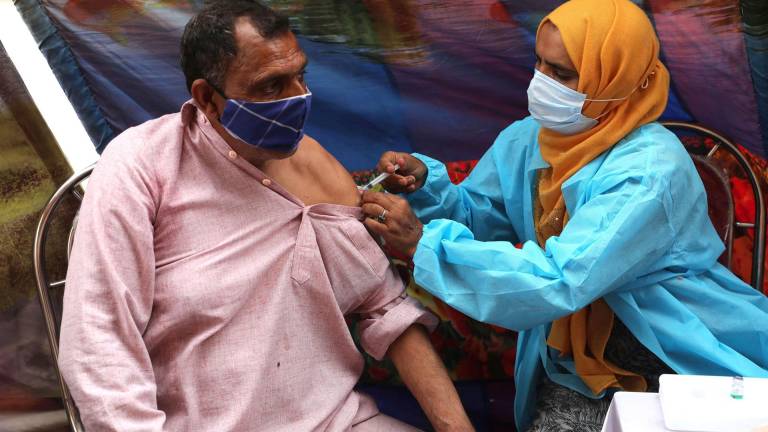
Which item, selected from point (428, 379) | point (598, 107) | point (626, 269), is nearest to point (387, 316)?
point (428, 379)

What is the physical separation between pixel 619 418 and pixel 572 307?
0.46m

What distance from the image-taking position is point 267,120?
6.38ft

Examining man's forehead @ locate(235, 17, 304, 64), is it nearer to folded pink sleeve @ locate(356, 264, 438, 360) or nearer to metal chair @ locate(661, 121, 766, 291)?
folded pink sleeve @ locate(356, 264, 438, 360)

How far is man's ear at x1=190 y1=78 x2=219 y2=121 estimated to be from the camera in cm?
197

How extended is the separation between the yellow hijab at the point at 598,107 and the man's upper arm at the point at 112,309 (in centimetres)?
97

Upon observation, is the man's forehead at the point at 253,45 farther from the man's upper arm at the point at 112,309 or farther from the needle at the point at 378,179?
the needle at the point at 378,179

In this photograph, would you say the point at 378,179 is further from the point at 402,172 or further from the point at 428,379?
the point at 428,379

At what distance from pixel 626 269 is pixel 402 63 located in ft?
3.23

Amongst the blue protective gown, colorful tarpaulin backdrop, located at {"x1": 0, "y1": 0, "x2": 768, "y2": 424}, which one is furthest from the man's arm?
colorful tarpaulin backdrop, located at {"x1": 0, "y1": 0, "x2": 768, "y2": 424}

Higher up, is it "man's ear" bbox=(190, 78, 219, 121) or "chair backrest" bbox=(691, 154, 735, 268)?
"man's ear" bbox=(190, 78, 219, 121)

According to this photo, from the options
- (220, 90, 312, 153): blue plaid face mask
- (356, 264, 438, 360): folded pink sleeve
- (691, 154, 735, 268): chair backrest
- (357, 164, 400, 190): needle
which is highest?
(220, 90, 312, 153): blue plaid face mask

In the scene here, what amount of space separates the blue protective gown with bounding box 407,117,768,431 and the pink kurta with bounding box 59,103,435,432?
20 cm

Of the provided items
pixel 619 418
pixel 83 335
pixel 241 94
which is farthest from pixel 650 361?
pixel 83 335

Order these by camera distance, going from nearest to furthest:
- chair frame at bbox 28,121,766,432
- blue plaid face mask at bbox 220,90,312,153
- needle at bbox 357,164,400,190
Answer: blue plaid face mask at bbox 220,90,312,153 < chair frame at bbox 28,121,766,432 < needle at bbox 357,164,400,190
